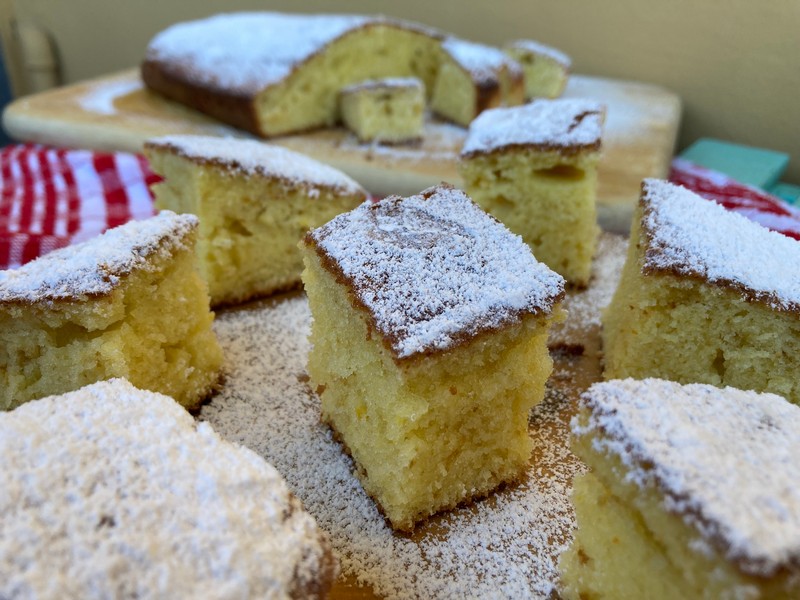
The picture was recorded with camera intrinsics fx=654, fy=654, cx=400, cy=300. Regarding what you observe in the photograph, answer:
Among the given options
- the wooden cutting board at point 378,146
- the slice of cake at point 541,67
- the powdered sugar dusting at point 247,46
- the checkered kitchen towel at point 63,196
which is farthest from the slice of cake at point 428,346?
the slice of cake at point 541,67

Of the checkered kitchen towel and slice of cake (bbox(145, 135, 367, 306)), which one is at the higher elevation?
slice of cake (bbox(145, 135, 367, 306))

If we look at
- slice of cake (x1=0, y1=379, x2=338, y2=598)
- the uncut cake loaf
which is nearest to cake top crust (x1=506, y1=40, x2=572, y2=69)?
the uncut cake loaf

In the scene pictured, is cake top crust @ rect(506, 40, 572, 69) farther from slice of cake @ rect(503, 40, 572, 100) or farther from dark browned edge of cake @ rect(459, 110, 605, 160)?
dark browned edge of cake @ rect(459, 110, 605, 160)

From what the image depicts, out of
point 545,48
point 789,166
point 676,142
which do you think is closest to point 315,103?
point 545,48

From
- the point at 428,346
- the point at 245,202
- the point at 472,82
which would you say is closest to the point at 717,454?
the point at 428,346

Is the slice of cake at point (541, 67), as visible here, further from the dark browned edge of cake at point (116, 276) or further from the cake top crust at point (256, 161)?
the dark browned edge of cake at point (116, 276)

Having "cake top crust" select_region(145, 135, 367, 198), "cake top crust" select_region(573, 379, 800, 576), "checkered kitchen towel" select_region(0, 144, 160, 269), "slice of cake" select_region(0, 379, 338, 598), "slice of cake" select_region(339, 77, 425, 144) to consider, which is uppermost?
"cake top crust" select_region(573, 379, 800, 576)

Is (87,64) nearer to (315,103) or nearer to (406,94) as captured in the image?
(315,103)

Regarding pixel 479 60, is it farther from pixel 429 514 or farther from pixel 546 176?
pixel 429 514
